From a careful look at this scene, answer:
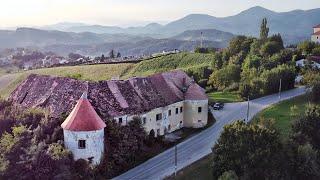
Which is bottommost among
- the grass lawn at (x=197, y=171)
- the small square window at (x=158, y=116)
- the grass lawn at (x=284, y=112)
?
the grass lawn at (x=197, y=171)

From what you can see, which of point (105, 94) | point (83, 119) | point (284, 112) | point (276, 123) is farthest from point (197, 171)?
point (284, 112)

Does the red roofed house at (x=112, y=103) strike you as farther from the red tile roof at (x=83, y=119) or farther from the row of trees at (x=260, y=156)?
the row of trees at (x=260, y=156)

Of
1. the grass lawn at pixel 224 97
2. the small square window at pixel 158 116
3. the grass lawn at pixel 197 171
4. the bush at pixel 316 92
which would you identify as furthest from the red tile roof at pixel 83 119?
the bush at pixel 316 92

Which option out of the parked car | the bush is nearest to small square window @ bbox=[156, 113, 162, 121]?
the parked car

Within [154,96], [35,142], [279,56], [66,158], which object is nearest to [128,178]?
[66,158]

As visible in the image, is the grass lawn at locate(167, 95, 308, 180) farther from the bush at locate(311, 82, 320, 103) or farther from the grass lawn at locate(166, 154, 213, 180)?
the bush at locate(311, 82, 320, 103)

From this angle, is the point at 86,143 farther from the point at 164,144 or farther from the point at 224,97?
the point at 224,97
